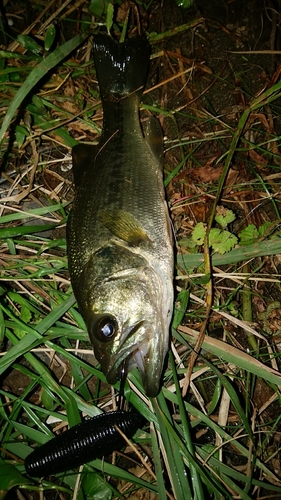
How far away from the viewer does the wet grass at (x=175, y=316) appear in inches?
111

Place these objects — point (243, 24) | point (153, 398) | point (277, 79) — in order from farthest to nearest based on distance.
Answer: point (243, 24)
point (277, 79)
point (153, 398)

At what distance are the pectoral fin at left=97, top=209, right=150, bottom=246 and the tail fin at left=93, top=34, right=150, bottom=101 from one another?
3.74 ft

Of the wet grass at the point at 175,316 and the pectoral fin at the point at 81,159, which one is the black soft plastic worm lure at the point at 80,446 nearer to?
the wet grass at the point at 175,316

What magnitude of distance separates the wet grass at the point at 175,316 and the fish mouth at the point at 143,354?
0.35m

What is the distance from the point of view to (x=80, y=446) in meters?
2.68

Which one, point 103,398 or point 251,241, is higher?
point 251,241

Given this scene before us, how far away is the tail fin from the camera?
3.18 meters

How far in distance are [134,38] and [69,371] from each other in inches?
118

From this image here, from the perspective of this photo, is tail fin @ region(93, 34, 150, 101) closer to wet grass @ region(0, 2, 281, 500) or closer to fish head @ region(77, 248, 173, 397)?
wet grass @ region(0, 2, 281, 500)

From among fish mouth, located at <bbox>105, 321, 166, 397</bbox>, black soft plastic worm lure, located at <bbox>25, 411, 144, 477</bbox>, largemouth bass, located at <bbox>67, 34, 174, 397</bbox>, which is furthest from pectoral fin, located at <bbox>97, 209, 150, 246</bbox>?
black soft plastic worm lure, located at <bbox>25, 411, 144, 477</bbox>

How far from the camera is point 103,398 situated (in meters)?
3.11

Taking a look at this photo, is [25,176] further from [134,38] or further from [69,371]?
[69,371]

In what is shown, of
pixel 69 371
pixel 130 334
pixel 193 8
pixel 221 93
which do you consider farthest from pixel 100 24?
pixel 69 371

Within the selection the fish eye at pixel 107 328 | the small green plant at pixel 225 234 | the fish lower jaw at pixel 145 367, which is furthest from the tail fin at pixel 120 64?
the fish lower jaw at pixel 145 367
